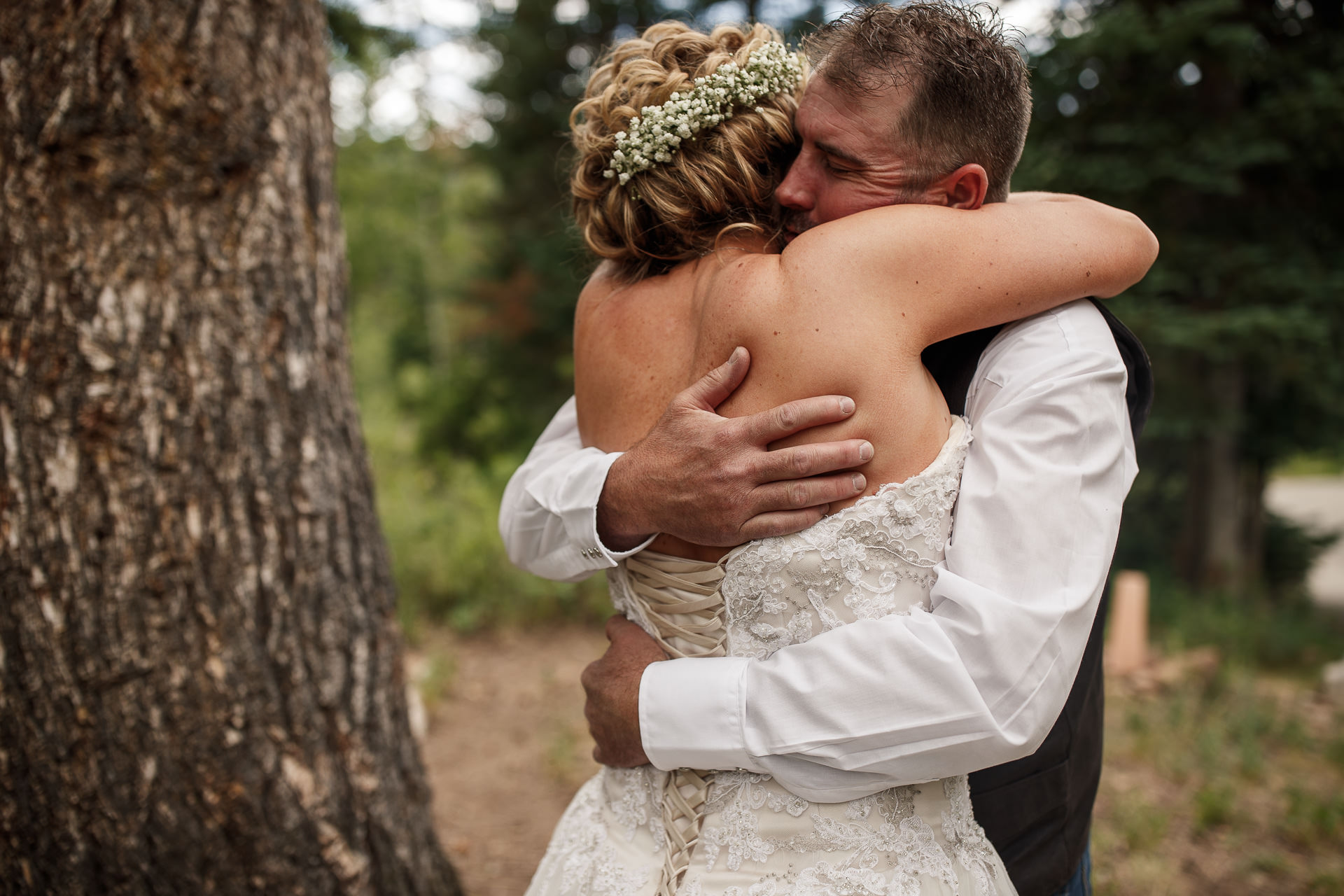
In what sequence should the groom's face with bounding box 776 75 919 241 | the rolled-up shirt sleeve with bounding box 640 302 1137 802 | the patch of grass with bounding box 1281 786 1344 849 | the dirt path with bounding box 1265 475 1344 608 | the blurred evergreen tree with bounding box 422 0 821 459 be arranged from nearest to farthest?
the rolled-up shirt sleeve with bounding box 640 302 1137 802, the groom's face with bounding box 776 75 919 241, the patch of grass with bounding box 1281 786 1344 849, the blurred evergreen tree with bounding box 422 0 821 459, the dirt path with bounding box 1265 475 1344 608

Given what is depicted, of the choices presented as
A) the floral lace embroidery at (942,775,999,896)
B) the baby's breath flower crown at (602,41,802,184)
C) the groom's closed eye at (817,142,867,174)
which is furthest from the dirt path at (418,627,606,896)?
the groom's closed eye at (817,142,867,174)

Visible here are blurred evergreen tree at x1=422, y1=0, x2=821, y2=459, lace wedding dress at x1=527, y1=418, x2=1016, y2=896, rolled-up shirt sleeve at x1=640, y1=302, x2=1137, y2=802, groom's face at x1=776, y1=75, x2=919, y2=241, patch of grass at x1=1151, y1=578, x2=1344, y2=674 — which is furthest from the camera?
blurred evergreen tree at x1=422, y1=0, x2=821, y2=459

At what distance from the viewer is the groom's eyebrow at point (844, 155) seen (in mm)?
1502

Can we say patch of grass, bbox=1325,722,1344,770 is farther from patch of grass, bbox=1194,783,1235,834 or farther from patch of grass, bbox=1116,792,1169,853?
patch of grass, bbox=1116,792,1169,853

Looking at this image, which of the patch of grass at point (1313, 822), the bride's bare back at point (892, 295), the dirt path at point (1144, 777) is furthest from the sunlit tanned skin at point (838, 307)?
the patch of grass at point (1313, 822)

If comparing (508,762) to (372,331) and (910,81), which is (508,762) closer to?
(910,81)

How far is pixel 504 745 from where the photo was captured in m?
5.13

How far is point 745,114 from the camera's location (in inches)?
62.7

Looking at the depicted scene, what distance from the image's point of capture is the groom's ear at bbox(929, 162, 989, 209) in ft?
4.91

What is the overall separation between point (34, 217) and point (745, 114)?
5.72 ft

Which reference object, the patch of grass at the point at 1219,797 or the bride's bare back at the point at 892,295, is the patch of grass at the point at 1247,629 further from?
the bride's bare back at the point at 892,295

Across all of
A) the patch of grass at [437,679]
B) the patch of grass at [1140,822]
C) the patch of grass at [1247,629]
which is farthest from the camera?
the patch of grass at [1247,629]

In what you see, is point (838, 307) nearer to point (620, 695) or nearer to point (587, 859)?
point (620, 695)

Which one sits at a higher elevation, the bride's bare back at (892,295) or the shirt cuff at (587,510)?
the bride's bare back at (892,295)
